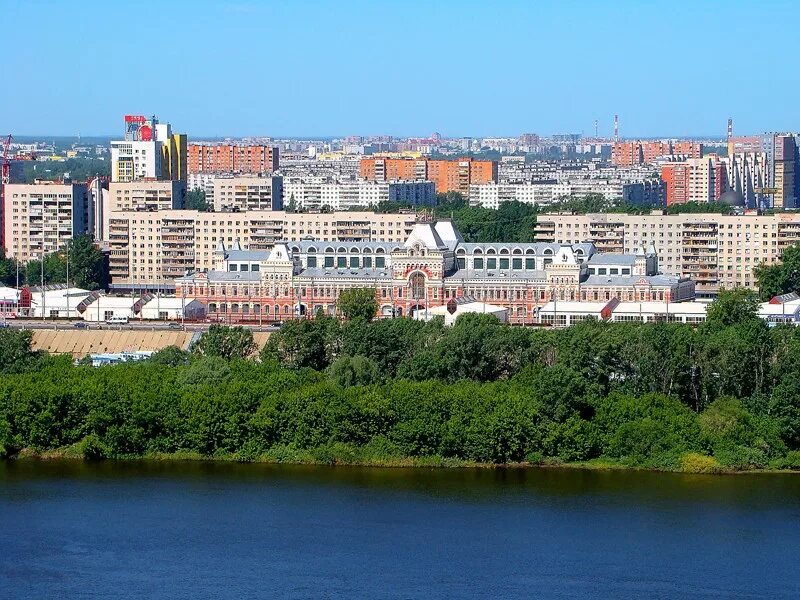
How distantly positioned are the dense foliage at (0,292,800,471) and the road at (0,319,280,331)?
665cm

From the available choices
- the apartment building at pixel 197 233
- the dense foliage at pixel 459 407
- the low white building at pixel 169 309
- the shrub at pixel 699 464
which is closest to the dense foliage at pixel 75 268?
the apartment building at pixel 197 233

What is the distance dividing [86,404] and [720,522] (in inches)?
270

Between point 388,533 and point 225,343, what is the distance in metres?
7.40

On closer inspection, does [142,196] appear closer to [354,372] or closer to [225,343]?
[225,343]

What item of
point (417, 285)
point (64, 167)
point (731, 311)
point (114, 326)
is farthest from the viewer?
point (64, 167)

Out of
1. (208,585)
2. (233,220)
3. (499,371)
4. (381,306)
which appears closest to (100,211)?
(233,220)

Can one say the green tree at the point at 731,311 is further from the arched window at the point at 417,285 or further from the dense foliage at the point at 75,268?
the dense foliage at the point at 75,268

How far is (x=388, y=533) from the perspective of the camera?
16.9 m

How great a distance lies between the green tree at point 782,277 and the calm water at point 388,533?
14645mm

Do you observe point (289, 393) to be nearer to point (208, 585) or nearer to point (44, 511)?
point (44, 511)

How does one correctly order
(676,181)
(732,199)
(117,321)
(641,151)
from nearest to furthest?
(117,321) < (732,199) < (676,181) < (641,151)

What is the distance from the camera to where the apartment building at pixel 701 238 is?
3709cm

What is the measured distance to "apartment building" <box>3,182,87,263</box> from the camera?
138ft

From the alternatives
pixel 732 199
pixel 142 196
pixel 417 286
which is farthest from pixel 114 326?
pixel 732 199
